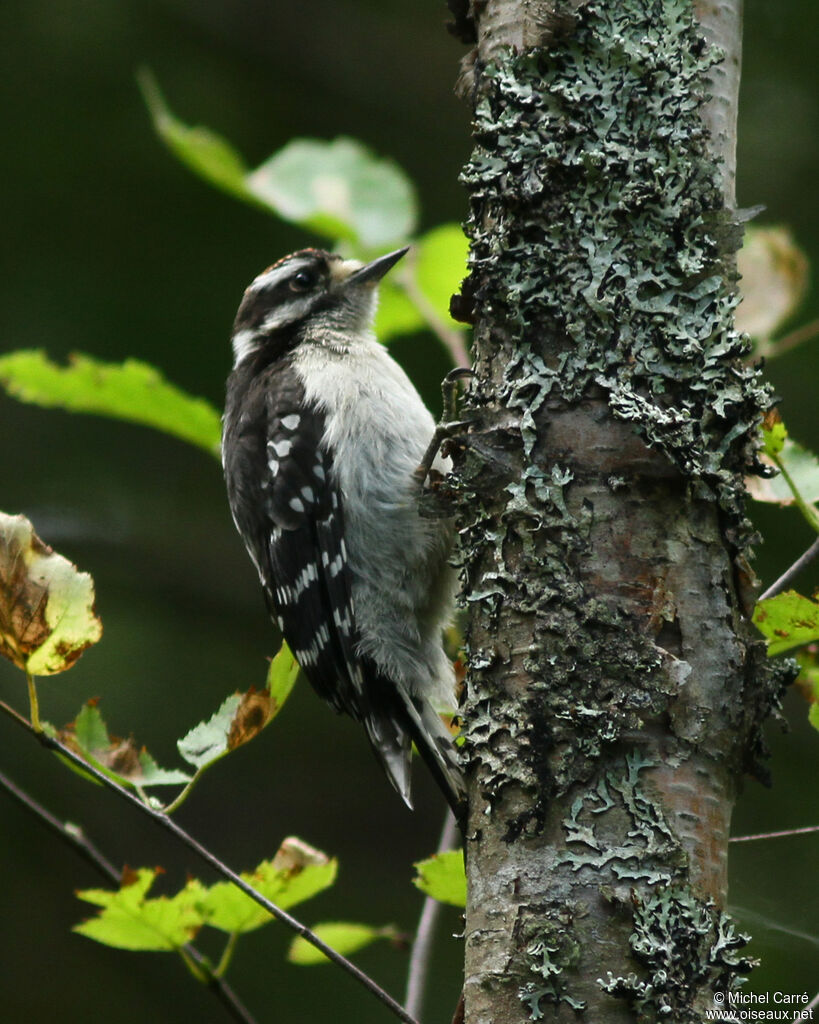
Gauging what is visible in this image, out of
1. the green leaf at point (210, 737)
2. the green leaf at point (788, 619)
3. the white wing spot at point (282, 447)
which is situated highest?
the white wing spot at point (282, 447)

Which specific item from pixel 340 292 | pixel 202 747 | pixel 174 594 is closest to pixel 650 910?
pixel 202 747

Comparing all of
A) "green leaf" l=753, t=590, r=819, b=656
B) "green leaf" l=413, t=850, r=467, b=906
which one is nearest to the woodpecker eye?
"green leaf" l=413, t=850, r=467, b=906

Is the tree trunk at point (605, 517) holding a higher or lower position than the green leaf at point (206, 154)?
lower

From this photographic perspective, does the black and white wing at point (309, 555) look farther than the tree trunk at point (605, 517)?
Yes

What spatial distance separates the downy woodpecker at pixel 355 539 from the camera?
10.1 ft


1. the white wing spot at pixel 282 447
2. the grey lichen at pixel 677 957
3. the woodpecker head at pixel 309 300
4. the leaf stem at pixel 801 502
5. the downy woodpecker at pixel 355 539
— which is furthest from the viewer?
the woodpecker head at pixel 309 300

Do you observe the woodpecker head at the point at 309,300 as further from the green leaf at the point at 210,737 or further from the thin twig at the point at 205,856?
the thin twig at the point at 205,856

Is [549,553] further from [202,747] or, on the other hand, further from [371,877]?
[371,877]

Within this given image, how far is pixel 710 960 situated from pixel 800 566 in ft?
2.03

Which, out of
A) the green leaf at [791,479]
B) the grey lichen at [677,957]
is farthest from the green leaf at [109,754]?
the green leaf at [791,479]

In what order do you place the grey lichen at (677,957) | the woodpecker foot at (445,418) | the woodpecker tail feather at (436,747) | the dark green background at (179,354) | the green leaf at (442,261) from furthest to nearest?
1. the dark green background at (179,354)
2. the green leaf at (442,261)
3. the woodpecker tail feather at (436,747)
4. the woodpecker foot at (445,418)
5. the grey lichen at (677,957)

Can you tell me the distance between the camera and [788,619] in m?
1.68

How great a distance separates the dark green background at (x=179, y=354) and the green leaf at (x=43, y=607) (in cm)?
410

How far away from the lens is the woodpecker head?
3732 millimetres
